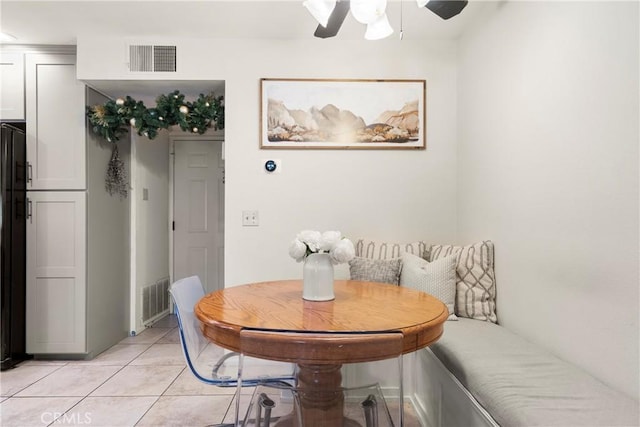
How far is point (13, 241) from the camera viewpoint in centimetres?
269

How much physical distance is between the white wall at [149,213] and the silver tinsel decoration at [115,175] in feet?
0.72

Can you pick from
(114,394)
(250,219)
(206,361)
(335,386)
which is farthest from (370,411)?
(114,394)

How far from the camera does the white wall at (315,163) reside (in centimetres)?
267

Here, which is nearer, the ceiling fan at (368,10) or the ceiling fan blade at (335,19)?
the ceiling fan at (368,10)

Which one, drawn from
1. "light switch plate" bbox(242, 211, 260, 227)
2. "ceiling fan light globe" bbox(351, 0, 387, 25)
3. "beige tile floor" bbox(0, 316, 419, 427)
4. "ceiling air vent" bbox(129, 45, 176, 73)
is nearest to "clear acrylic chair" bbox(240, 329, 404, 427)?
"beige tile floor" bbox(0, 316, 419, 427)

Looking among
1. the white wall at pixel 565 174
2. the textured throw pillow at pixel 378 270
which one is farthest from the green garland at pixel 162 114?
the white wall at pixel 565 174

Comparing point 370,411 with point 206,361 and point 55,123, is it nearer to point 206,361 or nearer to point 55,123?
point 206,361

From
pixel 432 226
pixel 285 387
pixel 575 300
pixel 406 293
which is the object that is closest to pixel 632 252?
pixel 575 300

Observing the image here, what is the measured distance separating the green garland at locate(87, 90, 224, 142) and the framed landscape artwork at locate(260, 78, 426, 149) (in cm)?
42

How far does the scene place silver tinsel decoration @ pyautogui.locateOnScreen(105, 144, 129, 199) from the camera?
10.2 ft

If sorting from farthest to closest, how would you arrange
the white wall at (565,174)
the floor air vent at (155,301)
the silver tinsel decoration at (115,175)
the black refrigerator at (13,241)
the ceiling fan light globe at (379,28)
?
the floor air vent at (155,301)
the silver tinsel decoration at (115,175)
the black refrigerator at (13,241)
the ceiling fan light globe at (379,28)
the white wall at (565,174)

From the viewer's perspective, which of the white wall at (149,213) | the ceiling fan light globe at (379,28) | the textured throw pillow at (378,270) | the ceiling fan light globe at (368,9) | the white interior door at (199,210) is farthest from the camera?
the white interior door at (199,210)

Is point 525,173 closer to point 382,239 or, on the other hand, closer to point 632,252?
point 632,252

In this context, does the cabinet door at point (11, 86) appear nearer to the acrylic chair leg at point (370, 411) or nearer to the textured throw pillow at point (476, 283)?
the acrylic chair leg at point (370, 411)
